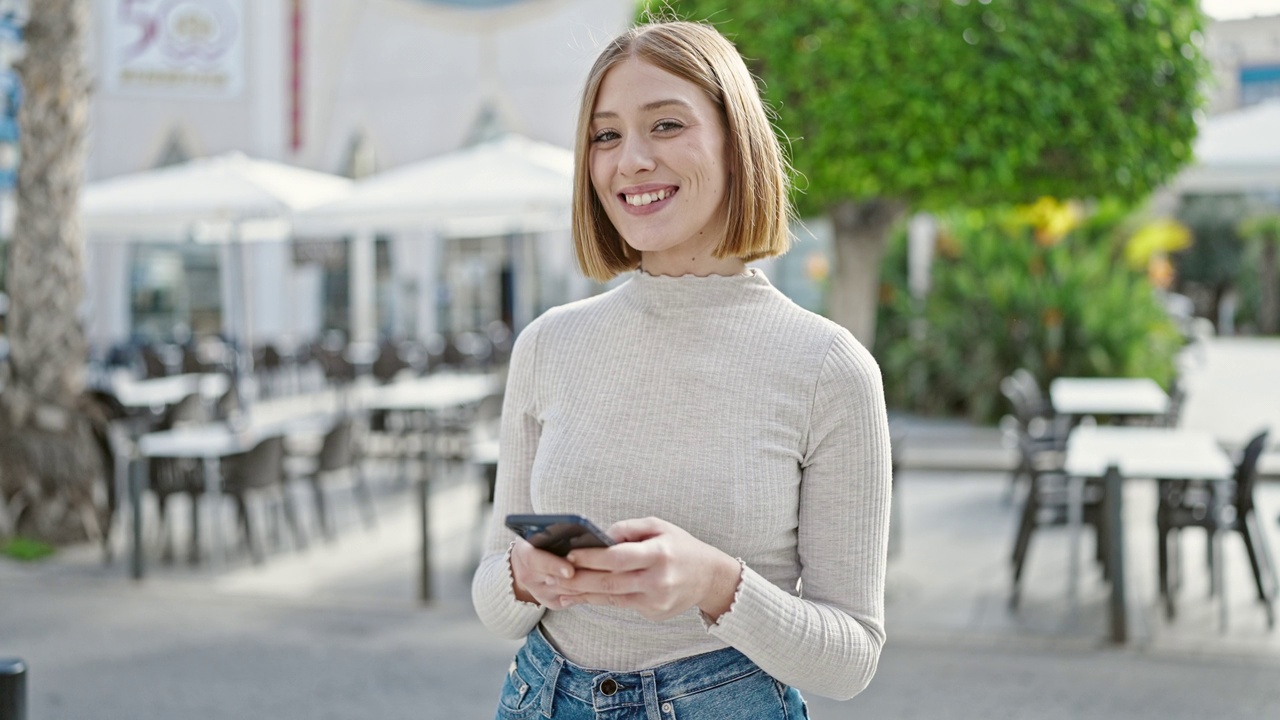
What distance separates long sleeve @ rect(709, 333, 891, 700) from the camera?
1.70 meters

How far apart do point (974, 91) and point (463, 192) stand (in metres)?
4.84

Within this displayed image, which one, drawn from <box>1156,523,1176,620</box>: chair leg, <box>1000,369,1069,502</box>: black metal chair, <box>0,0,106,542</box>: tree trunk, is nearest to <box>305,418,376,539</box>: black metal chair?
<box>0,0,106,542</box>: tree trunk

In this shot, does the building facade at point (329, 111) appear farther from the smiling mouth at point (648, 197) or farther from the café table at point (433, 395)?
the smiling mouth at point (648, 197)

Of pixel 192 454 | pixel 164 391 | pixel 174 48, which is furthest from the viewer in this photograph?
pixel 174 48

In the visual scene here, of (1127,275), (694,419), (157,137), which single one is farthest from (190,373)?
(694,419)

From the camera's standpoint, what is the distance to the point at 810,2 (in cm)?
791

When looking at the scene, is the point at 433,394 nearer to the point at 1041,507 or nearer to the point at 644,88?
the point at 1041,507

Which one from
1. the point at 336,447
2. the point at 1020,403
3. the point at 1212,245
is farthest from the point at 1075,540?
the point at 1212,245

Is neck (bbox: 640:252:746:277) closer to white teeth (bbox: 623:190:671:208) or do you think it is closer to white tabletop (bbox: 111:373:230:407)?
white teeth (bbox: 623:190:671:208)

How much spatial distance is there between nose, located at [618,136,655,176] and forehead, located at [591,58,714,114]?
44mm

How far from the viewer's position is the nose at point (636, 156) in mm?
1777

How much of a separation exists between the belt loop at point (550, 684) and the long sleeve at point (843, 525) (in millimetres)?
310

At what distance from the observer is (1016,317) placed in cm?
1445

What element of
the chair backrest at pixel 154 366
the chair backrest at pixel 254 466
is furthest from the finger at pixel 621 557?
the chair backrest at pixel 154 366
